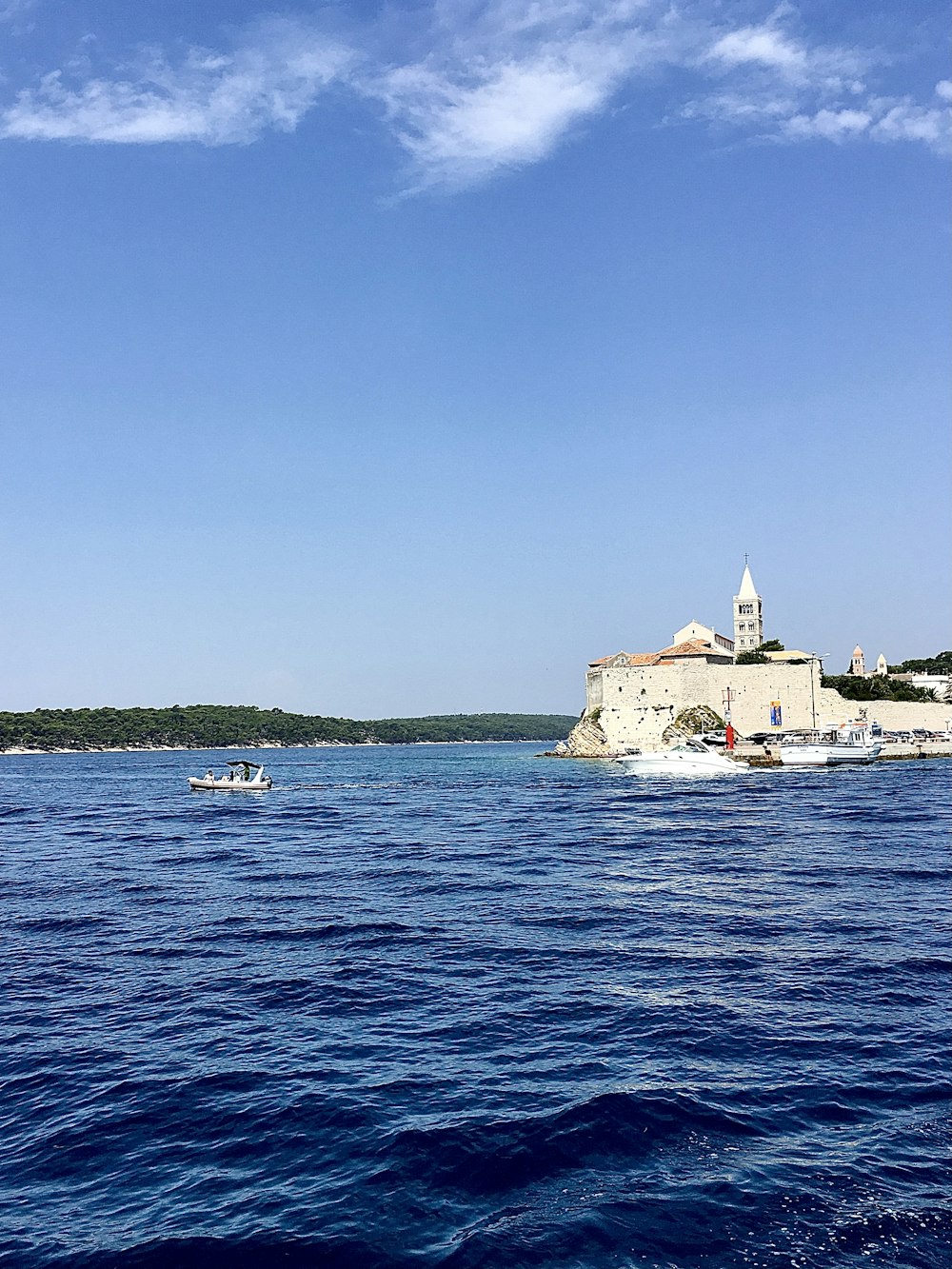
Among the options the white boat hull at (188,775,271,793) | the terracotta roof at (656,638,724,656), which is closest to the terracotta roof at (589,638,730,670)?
the terracotta roof at (656,638,724,656)

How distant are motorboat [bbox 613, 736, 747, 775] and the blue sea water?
40044 mm

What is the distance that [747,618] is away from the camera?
405 feet

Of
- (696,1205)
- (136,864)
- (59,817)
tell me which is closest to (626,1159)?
(696,1205)

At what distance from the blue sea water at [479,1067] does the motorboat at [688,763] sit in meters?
40.0

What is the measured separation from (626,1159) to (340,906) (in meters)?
12.6

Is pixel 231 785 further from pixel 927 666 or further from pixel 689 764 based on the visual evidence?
pixel 927 666

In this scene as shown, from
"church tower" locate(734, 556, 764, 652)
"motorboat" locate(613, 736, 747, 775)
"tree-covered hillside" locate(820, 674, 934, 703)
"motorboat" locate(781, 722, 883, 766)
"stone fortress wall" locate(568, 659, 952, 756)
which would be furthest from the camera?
"church tower" locate(734, 556, 764, 652)

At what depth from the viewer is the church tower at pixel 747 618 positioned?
123 meters

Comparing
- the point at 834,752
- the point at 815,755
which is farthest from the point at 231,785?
the point at 834,752

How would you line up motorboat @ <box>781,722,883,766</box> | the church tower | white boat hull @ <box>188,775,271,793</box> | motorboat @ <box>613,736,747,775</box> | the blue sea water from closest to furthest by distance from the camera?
1. the blue sea water
2. white boat hull @ <box>188,775,271,793</box>
3. motorboat @ <box>613,736,747,775</box>
4. motorboat @ <box>781,722,883,766</box>
5. the church tower

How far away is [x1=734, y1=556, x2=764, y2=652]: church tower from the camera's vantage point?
123 meters

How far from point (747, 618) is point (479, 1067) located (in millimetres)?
119277

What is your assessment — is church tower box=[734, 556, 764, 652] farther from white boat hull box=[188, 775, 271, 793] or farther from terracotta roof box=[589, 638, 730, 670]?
white boat hull box=[188, 775, 271, 793]

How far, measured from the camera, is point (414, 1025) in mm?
11953
